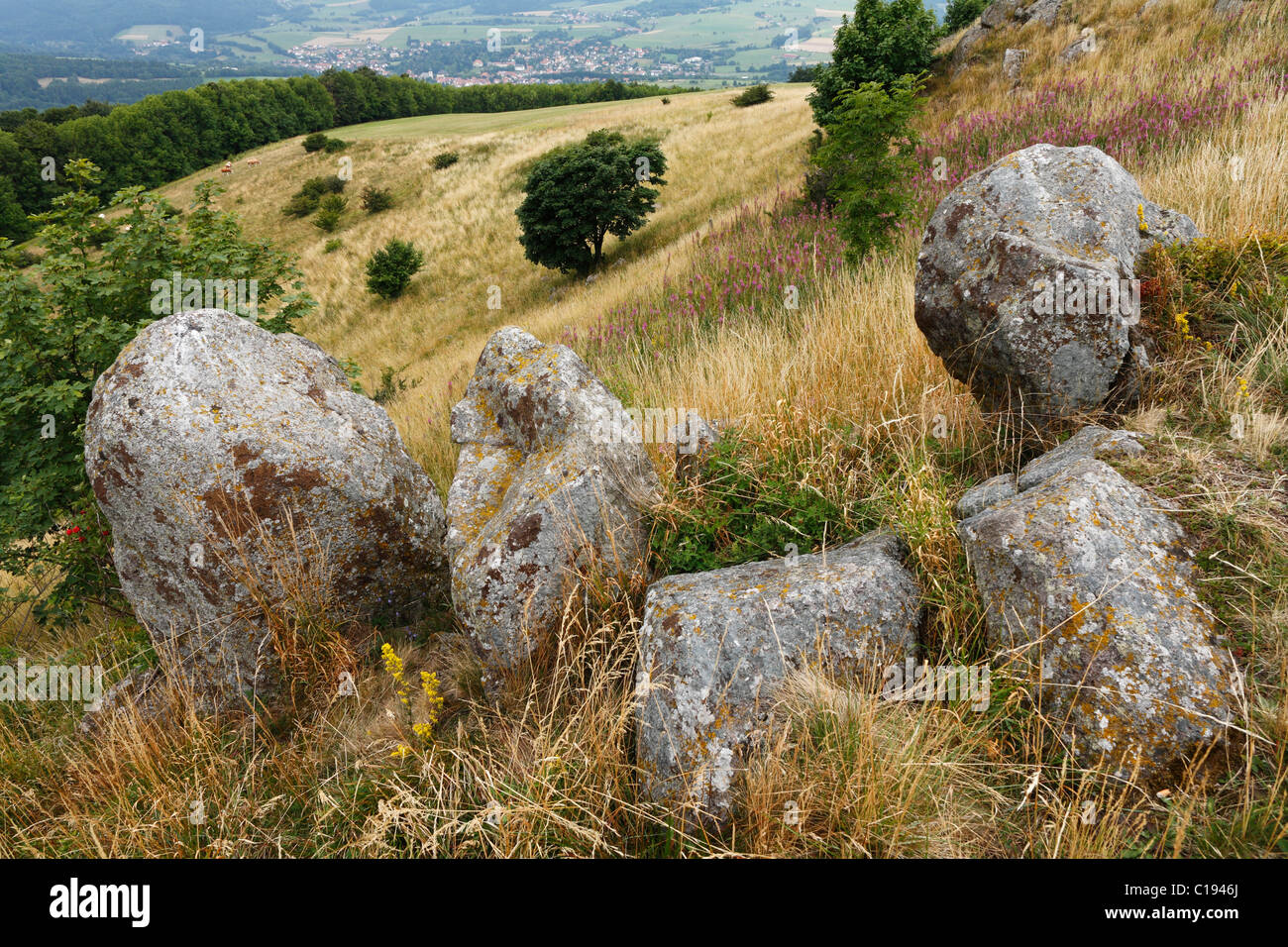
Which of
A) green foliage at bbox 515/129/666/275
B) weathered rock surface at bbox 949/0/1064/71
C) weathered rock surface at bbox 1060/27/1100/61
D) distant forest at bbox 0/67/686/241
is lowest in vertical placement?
green foliage at bbox 515/129/666/275

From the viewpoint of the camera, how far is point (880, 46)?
15.5m

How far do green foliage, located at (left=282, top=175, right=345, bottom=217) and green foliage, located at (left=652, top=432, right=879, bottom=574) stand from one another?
38.5m

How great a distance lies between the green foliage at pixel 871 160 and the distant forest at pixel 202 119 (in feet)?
191

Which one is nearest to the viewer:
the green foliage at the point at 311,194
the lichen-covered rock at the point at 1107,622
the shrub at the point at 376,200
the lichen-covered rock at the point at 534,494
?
the lichen-covered rock at the point at 1107,622

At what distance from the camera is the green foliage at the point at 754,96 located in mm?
37688

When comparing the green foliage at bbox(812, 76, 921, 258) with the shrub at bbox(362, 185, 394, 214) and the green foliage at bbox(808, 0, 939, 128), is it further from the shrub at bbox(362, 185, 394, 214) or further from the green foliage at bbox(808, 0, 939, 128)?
the shrub at bbox(362, 185, 394, 214)

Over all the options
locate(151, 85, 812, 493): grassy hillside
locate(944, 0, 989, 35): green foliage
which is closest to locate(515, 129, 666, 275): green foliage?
locate(151, 85, 812, 493): grassy hillside

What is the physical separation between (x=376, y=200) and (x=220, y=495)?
34693mm

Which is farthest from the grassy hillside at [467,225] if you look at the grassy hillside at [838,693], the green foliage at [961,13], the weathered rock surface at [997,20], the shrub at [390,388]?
the green foliage at [961,13]

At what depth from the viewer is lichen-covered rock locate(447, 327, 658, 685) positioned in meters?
Answer: 3.28

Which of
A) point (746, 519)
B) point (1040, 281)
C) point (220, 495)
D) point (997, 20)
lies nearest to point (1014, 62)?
point (997, 20)

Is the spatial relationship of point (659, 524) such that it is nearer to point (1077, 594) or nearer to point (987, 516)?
point (987, 516)

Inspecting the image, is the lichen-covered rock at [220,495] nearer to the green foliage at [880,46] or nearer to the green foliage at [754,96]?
the green foliage at [880,46]

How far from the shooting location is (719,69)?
166 m
